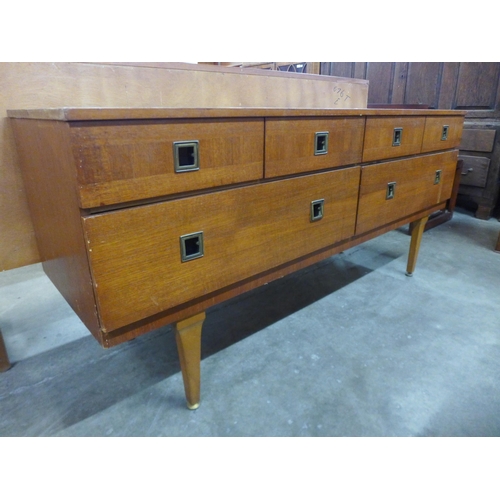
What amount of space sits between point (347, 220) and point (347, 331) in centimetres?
39

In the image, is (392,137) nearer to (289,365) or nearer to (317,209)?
(317,209)

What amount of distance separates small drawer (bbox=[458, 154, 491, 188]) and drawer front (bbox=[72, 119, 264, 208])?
6.98 feet

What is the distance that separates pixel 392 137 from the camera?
117cm

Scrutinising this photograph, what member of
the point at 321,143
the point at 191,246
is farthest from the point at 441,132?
the point at 191,246

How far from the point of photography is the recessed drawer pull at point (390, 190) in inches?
48.6

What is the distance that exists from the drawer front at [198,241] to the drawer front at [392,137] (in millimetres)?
152

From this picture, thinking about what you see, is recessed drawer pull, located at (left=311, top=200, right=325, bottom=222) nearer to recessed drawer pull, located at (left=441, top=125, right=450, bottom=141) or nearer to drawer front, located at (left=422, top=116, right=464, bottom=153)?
drawer front, located at (left=422, top=116, right=464, bottom=153)

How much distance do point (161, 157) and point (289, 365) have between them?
71 cm

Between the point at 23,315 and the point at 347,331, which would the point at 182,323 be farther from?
the point at 23,315

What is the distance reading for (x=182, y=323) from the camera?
0.80m

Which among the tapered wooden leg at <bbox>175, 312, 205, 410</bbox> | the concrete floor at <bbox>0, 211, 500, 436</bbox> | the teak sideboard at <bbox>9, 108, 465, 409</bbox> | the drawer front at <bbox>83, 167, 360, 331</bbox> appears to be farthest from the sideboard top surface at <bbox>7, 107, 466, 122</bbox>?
the concrete floor at <bbox>0, 211, 500, 436</bbox>

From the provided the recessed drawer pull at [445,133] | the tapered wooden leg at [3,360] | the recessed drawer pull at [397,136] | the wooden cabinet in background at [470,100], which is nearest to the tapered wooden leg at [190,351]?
the tapered wooden leg at [3,360]

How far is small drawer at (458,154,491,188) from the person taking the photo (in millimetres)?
2309

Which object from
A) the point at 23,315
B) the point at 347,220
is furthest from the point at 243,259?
the point at 23,315
